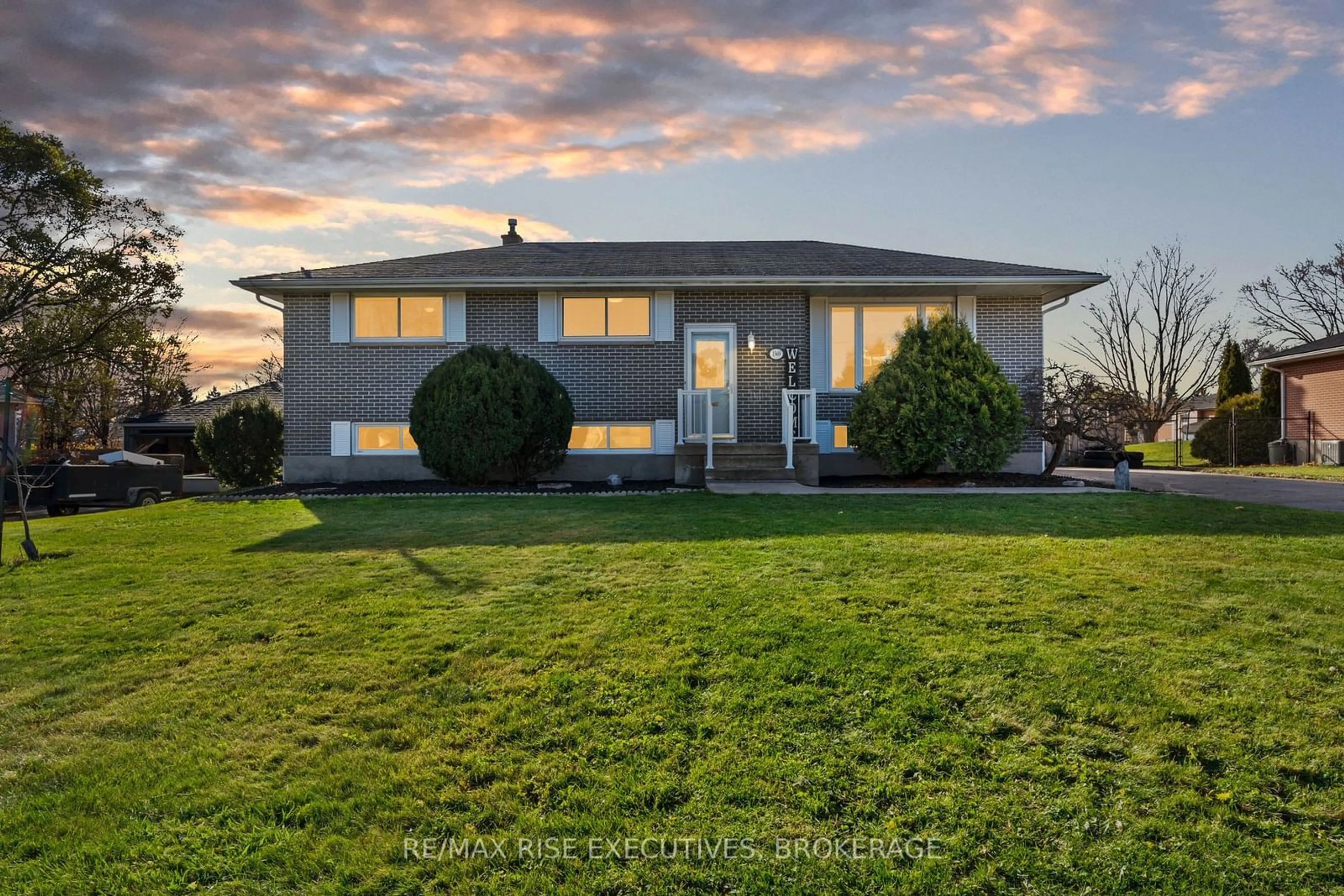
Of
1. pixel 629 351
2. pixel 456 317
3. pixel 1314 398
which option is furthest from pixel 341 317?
pixel 1314 398

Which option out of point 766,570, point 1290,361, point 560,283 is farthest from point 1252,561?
point 1290,361

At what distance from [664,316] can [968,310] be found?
571 cm

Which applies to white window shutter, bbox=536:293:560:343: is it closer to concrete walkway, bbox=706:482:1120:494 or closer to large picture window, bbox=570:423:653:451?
large picture window, bbox=570:423:653:451

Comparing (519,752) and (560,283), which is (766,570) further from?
(560,283)

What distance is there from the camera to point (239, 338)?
37.1m

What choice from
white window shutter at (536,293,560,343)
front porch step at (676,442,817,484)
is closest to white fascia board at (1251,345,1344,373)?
front porch step at (676,442,817,484)

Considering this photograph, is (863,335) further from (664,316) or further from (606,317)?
(606,317)

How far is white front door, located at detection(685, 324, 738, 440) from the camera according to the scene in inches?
545

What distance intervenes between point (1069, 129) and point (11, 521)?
2187 cm

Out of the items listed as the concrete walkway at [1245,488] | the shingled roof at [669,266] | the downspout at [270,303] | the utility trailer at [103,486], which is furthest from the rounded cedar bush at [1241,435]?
the utility trailer at [103,486]

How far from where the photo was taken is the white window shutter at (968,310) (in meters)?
13.9

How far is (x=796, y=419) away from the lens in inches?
536

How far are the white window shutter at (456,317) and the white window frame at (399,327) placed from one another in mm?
35

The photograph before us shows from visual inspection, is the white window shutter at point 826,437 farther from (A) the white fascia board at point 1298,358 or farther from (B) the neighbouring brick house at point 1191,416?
(B) the neighbouring brick house at point 1191,416
